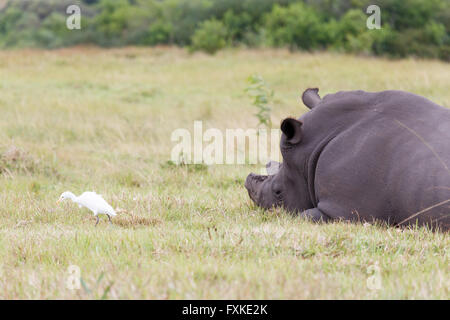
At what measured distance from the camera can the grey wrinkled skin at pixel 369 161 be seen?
13.9ft

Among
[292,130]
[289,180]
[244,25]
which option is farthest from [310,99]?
[244,25]

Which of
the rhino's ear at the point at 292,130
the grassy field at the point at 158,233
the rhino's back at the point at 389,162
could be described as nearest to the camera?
the grassy field at the point at 158,233

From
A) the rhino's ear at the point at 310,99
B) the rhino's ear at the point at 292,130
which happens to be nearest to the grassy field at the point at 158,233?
the rhino's ear at the point at 292,130

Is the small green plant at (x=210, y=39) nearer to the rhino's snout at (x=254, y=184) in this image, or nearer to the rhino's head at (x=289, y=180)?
the rhino's snout at (x=254, y=184)

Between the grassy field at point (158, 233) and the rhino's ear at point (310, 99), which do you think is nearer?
the grassy field at point (158, 233)

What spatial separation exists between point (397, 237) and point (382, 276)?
77 cm

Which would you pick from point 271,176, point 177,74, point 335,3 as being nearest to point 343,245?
point 271,176

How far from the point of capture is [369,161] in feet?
14.8

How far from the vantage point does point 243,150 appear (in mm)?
9297

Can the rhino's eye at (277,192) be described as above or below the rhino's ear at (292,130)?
below

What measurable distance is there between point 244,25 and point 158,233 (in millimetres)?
43694
